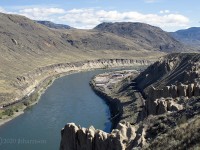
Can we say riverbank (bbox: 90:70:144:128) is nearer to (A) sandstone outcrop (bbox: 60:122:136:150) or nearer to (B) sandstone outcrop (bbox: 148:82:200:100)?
(B) sandstone outcrop (bbox: 148:82:200:100)

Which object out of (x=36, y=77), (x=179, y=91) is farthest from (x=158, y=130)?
(x=36, y=77)

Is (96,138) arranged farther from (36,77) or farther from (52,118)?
(36,77)

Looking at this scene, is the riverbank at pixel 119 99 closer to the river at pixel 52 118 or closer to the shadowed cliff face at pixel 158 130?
the river at pixel 52 118

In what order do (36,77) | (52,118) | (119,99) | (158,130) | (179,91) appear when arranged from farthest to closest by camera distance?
(36,77), (119,99), (52,118), (179,91), (158,130)

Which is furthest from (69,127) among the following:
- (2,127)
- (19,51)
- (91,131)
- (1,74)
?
(19,51)

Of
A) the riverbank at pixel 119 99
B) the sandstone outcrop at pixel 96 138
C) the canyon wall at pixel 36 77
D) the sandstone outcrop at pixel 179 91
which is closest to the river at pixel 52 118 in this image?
the riverbank at pixel 119 99

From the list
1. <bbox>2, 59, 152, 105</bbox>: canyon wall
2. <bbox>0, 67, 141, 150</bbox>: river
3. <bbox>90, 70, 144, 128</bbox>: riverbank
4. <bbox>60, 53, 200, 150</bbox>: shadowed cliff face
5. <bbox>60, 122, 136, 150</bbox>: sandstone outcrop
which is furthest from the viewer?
<bbox>2, 59, 152, 105</bbox>: canyon wall

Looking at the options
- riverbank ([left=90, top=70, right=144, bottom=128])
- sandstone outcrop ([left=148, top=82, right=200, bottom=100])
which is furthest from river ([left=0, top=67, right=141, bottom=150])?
sandstone outcrop ([left=148, top=82, right=200, bottom=100])

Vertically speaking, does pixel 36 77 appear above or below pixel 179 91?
below
